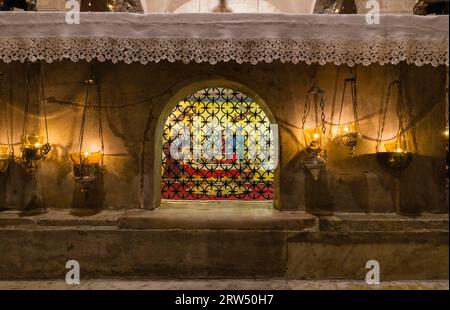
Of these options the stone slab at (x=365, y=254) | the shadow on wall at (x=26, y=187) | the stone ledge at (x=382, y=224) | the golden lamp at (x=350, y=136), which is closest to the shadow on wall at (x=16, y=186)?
the shadow on wall at (x=26, y=187)

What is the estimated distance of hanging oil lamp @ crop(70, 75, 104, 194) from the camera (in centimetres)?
481

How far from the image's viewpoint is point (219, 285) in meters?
4.39

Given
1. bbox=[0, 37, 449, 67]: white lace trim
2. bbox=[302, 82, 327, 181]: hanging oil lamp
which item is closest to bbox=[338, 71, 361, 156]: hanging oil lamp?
bbox=[302, 82, 327, 181]: hanging oil lamp

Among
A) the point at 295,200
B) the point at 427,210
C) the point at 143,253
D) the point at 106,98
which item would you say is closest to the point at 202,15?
the point at 106,98

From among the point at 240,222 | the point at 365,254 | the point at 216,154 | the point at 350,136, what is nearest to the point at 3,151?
the point at 240,222

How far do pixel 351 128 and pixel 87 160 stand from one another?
3651mm

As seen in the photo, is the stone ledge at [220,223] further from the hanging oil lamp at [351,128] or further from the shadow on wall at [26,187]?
the hanging oil lamp at [351,128]

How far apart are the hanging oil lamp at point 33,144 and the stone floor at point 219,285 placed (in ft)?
5.01

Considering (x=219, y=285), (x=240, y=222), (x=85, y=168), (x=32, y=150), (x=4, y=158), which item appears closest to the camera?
(x=219, y=285)

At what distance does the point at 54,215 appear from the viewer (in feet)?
15.7

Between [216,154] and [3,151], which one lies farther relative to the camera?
[216,154]

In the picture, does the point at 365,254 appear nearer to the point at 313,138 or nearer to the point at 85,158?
the point at 313,138

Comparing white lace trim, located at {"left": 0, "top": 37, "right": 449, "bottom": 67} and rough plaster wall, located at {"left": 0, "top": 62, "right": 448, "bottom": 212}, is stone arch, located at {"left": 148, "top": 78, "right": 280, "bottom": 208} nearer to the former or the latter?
rough plaster wall, located at {"left": 0, "top": 62, "right": 448, "bottom": 212}

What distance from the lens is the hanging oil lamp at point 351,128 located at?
15.8 ft
